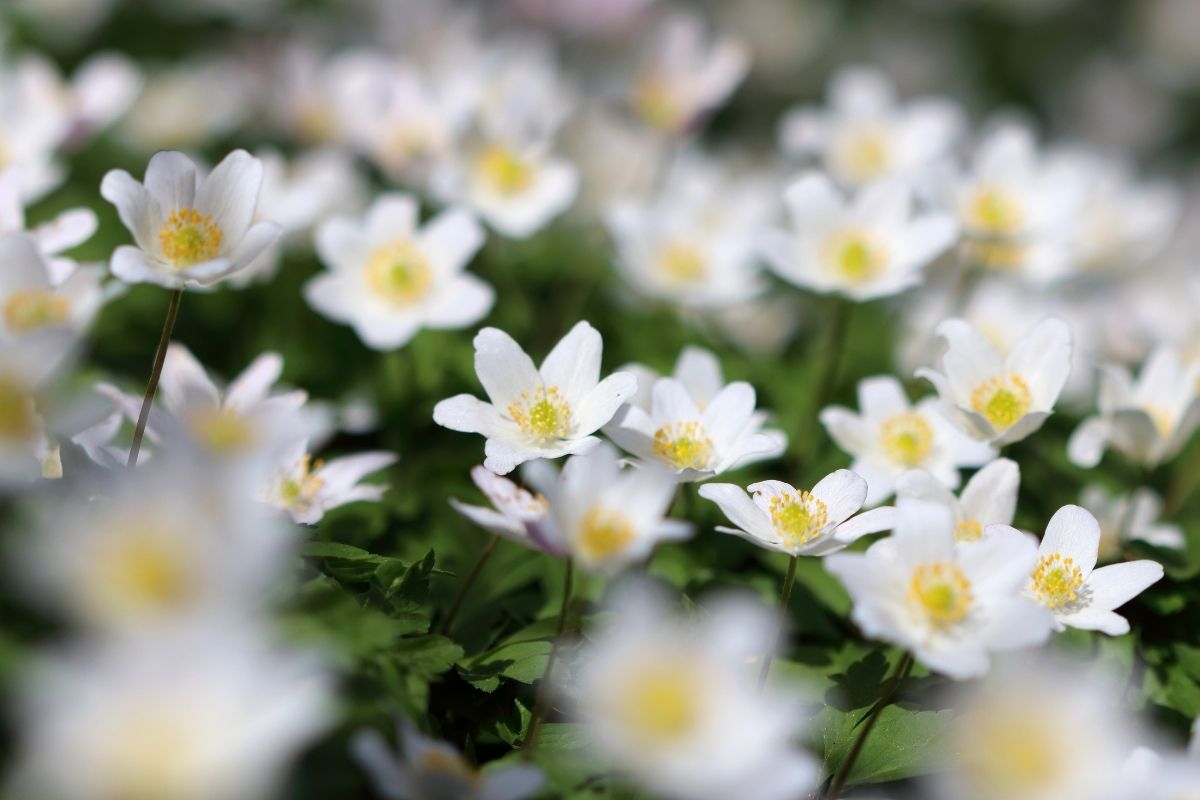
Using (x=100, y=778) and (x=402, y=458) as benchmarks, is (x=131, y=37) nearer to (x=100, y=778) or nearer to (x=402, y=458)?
(x=402, y=458)

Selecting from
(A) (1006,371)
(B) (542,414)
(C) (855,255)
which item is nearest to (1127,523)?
(A) (1006,371)

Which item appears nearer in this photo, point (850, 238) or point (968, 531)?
point (968, 531)

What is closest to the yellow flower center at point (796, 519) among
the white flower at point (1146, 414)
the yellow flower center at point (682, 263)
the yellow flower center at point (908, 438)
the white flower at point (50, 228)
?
the yellow flower center at point (908, 438)

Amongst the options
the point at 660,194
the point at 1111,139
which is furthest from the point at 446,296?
the point at 1111,139

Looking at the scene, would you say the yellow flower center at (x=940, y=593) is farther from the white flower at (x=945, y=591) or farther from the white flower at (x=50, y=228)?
the white flower at (x=50, y=228)

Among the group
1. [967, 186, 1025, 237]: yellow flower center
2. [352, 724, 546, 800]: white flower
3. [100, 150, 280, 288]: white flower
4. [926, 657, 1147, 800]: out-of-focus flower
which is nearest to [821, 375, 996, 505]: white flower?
[926, 657, 1147, 800]: out-of-focus flower

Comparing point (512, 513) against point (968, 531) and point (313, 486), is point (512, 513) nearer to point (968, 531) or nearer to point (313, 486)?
point (313, 486)
